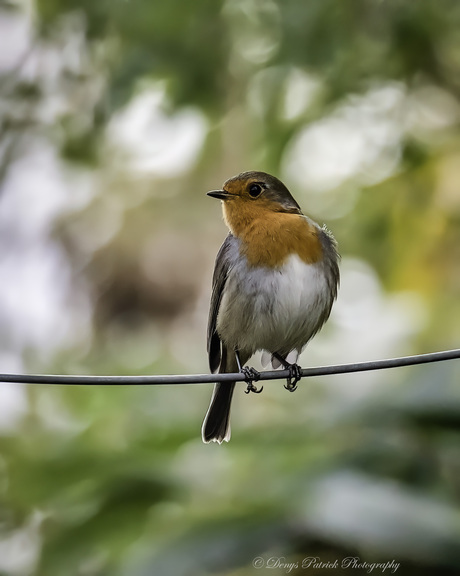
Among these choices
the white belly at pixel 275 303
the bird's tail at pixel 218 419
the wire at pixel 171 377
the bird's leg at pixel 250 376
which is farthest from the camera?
the bird's tail at pixel 218 419

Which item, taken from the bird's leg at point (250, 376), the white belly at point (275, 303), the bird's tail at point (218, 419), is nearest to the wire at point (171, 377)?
the bird's leg at point (250, 376)

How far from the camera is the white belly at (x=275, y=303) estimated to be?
372cm

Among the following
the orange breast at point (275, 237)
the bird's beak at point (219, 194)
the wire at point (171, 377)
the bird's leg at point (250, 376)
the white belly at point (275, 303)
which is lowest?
the wire at point (171, 377)

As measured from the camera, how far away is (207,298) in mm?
6320

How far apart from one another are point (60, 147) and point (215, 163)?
1.23m

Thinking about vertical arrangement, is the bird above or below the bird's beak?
below

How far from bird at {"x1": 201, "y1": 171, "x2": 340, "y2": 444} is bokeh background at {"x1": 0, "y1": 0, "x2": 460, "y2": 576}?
0.41 metres

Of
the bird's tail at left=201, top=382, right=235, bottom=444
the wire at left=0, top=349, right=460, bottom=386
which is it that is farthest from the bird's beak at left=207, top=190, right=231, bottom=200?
the wire at left=0, top=349, right=460, bottom=386

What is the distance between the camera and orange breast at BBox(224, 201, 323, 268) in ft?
12.3

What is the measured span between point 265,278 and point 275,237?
0.19 meters

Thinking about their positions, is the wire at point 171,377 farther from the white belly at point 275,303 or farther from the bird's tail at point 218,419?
the bird's tail at point 218,419

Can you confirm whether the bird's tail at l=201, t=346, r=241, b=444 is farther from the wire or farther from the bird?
the wire

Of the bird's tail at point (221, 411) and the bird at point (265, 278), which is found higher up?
the bird at point (265, 278)

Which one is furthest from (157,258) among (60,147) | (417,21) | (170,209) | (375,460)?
(375,460)
